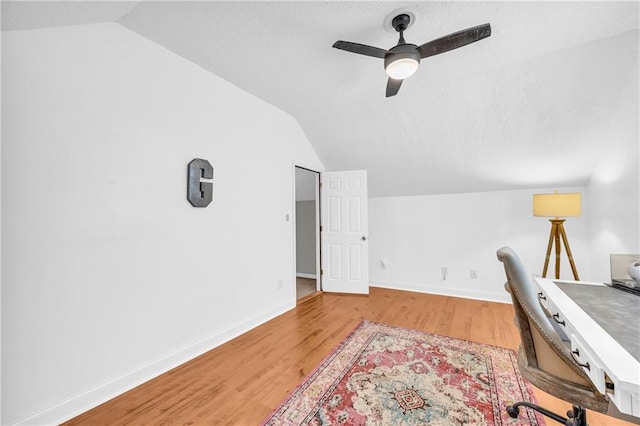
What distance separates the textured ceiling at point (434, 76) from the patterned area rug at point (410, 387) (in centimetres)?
229

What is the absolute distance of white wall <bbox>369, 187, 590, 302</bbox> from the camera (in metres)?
3.61

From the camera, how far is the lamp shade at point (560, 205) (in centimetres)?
287

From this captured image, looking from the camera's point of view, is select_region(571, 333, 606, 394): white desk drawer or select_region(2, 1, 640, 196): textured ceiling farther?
select_region(2, 1, 640, 196): textured ceiling

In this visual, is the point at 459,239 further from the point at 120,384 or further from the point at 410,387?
the point at 120,384

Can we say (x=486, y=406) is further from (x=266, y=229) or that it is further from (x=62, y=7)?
(x=62, y=7)

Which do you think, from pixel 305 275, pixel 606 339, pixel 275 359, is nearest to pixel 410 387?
pixel 275 359

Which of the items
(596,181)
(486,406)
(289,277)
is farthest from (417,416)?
(596,181)

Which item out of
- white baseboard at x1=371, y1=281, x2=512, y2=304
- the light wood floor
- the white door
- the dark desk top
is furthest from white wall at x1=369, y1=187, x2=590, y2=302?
the dark desk top

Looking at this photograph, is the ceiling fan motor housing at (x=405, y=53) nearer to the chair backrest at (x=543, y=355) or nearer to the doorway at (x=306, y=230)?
the chair backrest at (x=543, y=355)

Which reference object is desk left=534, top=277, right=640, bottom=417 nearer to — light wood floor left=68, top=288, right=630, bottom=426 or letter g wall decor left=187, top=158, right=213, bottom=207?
light wood floor left=68, top=288, right=630, bottom=426

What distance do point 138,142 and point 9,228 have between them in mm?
894

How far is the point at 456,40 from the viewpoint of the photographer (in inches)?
65.5

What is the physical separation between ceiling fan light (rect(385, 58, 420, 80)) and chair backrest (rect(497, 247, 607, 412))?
1.31 metres

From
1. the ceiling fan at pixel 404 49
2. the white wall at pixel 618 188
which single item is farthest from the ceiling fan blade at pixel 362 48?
the white wall at pixel 618 188
